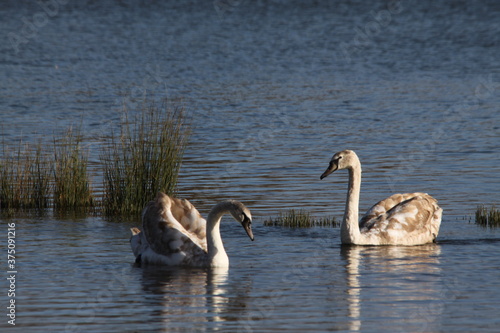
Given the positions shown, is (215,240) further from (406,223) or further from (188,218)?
(406,223)

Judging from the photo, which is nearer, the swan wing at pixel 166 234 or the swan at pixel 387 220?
the swan wing at pixel 166 234

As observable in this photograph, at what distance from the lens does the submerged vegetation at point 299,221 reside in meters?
16.9

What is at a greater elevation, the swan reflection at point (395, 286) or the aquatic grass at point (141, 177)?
the aquatic grass at point (141, 177)

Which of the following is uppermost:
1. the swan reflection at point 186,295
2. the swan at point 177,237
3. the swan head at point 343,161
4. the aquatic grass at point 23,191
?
the swan head at point 343,161

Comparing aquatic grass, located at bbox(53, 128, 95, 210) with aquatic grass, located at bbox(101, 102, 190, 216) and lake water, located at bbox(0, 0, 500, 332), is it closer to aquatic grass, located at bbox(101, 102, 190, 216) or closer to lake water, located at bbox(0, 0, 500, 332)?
aquatic grass, located at bbox(101, 102, 190, 216)

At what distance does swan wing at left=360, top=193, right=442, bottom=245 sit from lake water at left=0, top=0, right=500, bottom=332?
27 cm

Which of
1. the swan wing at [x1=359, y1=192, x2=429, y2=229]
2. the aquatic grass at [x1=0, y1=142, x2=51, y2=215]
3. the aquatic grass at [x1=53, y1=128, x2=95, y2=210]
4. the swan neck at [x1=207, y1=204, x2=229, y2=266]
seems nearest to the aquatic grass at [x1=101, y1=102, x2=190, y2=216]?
the aquatic grass at [x1=53, y1=128, x2=95, y2=210]

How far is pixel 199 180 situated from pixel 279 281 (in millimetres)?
8083

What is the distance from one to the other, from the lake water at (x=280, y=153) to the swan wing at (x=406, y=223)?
27cm

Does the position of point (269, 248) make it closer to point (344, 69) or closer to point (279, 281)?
point (279, 281)

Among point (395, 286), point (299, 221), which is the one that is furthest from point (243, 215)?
point (299, 221)

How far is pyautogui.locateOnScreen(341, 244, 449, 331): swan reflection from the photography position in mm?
11305

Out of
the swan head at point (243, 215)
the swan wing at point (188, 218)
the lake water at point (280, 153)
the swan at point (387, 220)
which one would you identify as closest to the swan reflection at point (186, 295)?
the lake water at point (280, 153)

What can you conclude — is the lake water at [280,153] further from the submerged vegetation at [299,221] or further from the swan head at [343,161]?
the swan head at [343,161]
